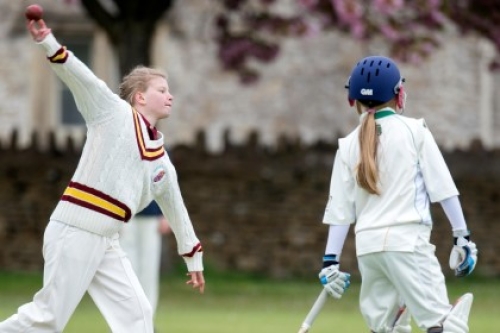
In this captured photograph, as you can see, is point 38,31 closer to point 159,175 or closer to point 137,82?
point 137,82

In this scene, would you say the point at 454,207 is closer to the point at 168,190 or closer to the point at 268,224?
the point at 168,190

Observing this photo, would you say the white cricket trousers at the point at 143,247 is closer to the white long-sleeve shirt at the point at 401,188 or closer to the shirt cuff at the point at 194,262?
the shirt cuff at the point at 194,262

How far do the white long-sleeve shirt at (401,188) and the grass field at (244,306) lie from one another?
5.13 meters

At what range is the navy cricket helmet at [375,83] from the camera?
29.1 feet

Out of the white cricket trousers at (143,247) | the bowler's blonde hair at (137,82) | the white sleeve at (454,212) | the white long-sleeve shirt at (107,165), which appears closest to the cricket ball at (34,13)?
the white long-sleeve shirt at (107,165)

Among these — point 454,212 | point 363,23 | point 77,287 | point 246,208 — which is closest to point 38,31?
point 77,287

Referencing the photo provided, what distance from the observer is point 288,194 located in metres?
21.9

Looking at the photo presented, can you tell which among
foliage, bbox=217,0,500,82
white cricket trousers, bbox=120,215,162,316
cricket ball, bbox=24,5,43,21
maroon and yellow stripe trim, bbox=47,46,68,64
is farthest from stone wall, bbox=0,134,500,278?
cricket ball, bbox=24,5,43,21

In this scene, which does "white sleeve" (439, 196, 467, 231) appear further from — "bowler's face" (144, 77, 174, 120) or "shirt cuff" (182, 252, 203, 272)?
"bowler's face" (144, 77, 174, 120)

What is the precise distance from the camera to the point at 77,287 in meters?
8.41

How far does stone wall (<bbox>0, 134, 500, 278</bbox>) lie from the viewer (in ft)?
71.5

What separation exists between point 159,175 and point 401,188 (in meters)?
1.27

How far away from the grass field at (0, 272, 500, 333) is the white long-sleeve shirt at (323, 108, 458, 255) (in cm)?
513

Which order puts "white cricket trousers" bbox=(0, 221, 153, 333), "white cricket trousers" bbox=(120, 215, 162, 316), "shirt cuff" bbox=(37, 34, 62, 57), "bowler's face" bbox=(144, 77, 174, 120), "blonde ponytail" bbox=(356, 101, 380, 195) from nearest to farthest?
"shirt cuff" bbox=(37, 34, 62, 57) → "white cricket trousers" bbox=(0, 221, 153, 333) → "blonde ponytail" bbox=(356, 101, 380, 195) → "bowler's face" bbox=(144, 77, 174, 120) → "white cricket trousers" bbox=(120, 215, 162, 316)
